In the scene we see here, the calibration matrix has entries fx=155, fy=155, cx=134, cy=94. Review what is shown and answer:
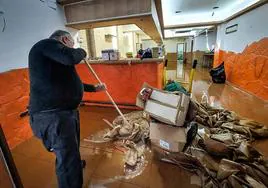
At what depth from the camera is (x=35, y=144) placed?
6.72 feet

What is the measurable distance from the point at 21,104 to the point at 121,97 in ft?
5.48

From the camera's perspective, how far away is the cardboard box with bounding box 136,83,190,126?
60.2 inches

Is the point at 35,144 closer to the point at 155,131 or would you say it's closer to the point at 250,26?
the point at 155,131

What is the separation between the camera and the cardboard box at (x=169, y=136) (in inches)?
61.0

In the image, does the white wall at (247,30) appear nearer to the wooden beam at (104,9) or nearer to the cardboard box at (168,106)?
the wooden beam at (104,9)

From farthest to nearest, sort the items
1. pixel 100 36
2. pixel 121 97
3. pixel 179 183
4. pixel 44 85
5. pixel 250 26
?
1. pixel 100 36
2. pixel 250 26
3. pixel 121 97
4. pixel 179 183
5. pixel 44 85

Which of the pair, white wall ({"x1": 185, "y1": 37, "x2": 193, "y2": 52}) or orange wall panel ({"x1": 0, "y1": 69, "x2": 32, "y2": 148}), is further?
white wall ({"x1": 185, "y1": 37, "x2": 193, "y2": 52})

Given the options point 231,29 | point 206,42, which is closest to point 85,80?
point 231,29

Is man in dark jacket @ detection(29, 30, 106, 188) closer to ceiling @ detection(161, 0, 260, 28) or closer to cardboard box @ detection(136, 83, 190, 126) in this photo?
cardboard box @ detection(136, 83, 190, 126)

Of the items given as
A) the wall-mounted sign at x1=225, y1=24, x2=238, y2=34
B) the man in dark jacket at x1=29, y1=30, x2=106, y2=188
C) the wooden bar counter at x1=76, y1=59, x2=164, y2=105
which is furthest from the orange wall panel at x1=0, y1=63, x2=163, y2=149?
the wall-mounted sign at x1=225, y1=24, x2=238, y2=34

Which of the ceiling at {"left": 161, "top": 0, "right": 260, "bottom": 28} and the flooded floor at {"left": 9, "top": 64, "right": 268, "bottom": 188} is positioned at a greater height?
the ceiling at {"left": 161, "top": 0, "right": 260, "bottom": 28}

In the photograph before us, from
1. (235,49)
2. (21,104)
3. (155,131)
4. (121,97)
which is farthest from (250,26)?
(21,104)

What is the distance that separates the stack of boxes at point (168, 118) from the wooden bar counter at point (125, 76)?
118 centimetres

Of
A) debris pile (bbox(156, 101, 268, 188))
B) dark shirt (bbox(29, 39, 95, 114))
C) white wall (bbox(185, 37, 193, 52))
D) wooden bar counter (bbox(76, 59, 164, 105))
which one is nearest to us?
dark shirt (bbox(29, 39, 95, 114))
